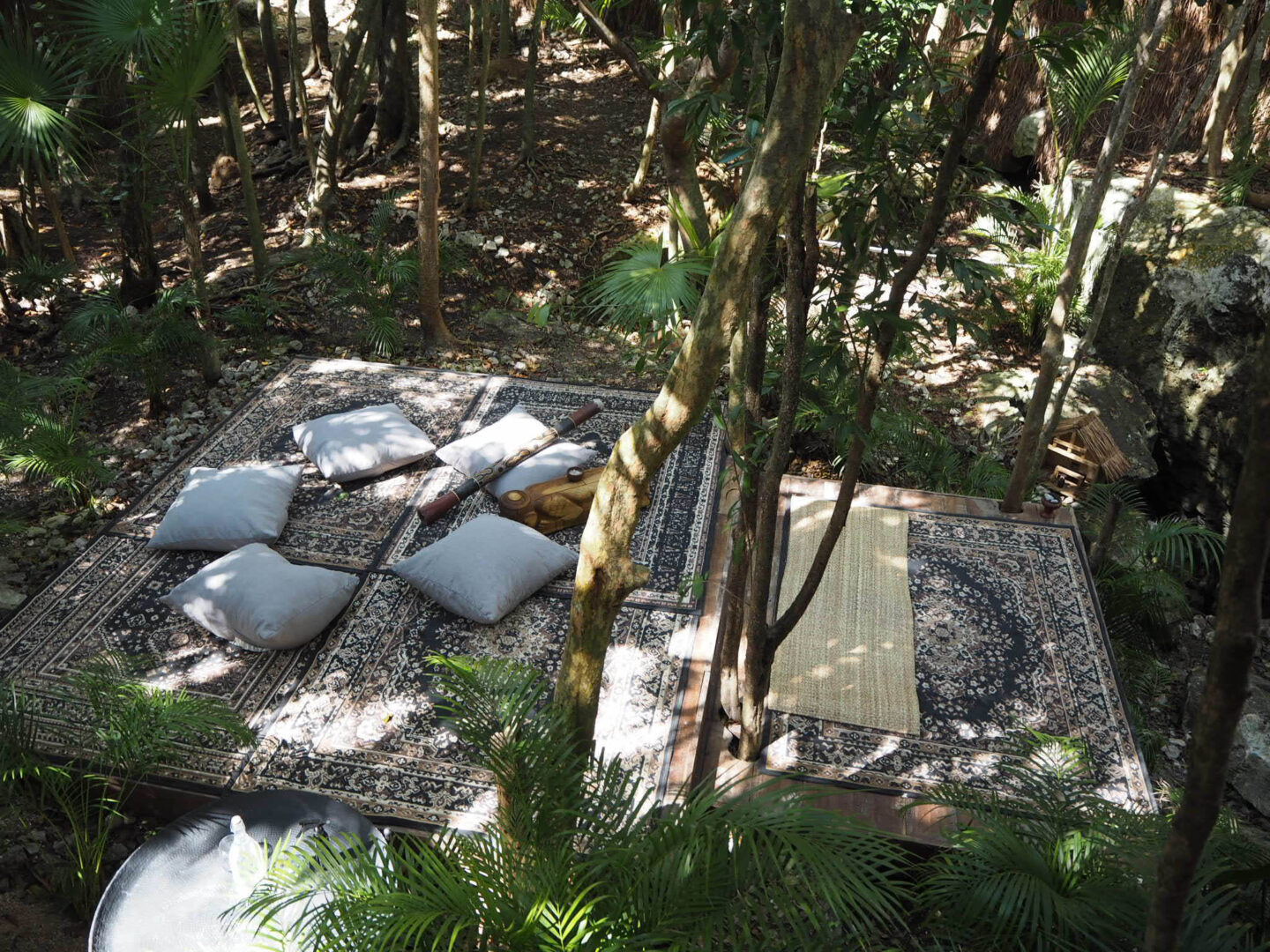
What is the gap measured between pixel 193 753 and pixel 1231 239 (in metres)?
5.98

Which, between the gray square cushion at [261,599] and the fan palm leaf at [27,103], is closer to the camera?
the gray square cushion at [261,599]

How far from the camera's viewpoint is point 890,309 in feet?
8.27

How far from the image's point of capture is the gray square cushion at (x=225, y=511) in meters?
3.89

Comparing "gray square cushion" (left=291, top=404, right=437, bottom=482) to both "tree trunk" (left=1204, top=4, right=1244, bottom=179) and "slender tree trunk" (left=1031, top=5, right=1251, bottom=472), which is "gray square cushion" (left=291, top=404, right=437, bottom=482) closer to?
"slender tree trunk" (left=1031, top=5, right=1251, bottom=472)

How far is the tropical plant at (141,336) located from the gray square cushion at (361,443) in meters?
0.92

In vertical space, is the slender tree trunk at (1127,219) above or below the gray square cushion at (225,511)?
above

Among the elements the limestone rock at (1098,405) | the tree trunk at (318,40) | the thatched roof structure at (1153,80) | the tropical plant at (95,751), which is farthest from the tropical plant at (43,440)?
the thatched roof structure at (1153,80)

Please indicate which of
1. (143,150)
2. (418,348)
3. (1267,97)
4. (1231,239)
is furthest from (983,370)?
(143,150)

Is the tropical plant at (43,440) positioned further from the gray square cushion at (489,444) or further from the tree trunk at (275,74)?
the tree trunk at (275,74)

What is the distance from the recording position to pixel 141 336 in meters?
4.96

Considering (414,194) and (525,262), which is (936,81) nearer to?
(525,262)

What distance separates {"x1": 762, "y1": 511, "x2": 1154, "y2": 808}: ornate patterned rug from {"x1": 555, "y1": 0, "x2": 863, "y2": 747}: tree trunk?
1263 mm

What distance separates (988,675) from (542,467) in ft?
Result: 6.64

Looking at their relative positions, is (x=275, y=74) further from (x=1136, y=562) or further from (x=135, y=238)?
(x=1136, y=562)
